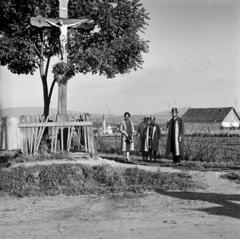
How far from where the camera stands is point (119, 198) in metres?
8.40

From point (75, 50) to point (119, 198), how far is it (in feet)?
27.2

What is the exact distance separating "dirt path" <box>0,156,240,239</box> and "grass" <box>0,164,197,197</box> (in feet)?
1.61

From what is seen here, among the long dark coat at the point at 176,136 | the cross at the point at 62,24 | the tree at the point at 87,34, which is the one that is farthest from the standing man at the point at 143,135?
the cross at the point at 62,24

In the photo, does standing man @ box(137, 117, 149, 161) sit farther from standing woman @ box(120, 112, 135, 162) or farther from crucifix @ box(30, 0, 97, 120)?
crucifix @ box(30, 0, 97, 120)

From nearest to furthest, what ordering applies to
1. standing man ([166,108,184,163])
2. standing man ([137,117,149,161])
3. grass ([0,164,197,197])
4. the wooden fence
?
1. grass ([0,164,197,197])
2. the wooden fence
3. standing man ([166,108,184,163])
4. standing man ([137,117,149,161])

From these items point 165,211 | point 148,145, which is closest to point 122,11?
point 148,145

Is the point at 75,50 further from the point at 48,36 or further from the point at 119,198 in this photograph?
the point at 119,198

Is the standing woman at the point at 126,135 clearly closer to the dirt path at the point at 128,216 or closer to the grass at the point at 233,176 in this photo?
the grass at the point at 233,176

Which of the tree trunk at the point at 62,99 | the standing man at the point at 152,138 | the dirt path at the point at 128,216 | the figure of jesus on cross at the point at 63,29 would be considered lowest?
the dirt path at the point at 128,216

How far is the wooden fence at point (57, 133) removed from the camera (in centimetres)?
1140

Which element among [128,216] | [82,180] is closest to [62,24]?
[82,180]

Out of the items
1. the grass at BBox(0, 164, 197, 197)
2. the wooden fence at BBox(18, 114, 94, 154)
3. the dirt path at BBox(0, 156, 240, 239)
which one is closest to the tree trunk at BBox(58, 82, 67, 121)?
the wooden fence at BBox(18, 114, 94, 154)

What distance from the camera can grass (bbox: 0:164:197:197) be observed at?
29.9 feet

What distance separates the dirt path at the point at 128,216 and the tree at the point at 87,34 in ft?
23.3
